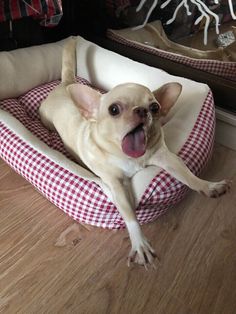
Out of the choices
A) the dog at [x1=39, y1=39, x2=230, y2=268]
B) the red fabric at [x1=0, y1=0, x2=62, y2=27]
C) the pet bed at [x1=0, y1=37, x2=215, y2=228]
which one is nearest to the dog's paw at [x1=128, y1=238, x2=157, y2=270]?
the dog at [x1=39, y1=39, x2=230, y2=268]

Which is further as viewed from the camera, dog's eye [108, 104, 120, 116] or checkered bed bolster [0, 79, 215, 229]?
checkered bed bolster [0, 79, 215, 229]

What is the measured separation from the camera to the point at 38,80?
1.53 m

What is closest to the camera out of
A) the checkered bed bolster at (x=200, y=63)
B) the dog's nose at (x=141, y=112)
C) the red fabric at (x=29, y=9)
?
the dog's nose at (x=141, y=112)

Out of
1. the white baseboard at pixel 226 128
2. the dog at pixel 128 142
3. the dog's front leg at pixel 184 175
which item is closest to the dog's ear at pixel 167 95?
the dog at pixel 128 142

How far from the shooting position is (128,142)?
856 mm

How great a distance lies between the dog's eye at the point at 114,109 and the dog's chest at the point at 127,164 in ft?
0.44

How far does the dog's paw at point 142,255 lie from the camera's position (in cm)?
89

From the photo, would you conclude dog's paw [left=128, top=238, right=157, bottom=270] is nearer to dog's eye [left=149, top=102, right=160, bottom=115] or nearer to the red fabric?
dog's eye [left=149, top=102, right=160, bottom=115]

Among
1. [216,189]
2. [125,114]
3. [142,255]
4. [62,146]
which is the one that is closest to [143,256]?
[142,255]

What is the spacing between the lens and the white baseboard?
139 cm

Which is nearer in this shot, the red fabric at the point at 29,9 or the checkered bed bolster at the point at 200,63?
the red fabric at the point at 29,9

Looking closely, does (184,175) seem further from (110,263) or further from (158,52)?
(158,52)

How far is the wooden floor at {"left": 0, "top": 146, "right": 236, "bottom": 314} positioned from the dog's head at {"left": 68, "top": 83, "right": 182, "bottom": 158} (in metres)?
0.33

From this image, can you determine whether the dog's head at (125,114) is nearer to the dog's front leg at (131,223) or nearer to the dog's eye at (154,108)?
the dog's eye at (154,108)
